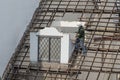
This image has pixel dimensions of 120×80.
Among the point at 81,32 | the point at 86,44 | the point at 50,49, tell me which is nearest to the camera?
the point at 50,49

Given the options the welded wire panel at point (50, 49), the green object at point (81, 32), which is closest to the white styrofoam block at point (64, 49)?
the welded wire panel at point (50, 49)

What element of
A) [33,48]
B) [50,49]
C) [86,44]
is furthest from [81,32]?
[33,48]

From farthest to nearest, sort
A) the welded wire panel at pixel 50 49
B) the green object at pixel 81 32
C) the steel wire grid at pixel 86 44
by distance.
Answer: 1. the green object at pixel 81 32
2. the welded wire panel at pixel 50 49
3. the steel wire grid at pixel 86 44

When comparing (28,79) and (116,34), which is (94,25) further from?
(28,79)

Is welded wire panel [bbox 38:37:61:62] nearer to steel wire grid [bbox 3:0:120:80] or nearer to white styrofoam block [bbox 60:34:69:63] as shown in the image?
white styrofoam block [bbox 60:34:69:63]

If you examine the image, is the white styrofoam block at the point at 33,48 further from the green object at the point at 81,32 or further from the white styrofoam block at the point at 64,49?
the green object at the point at 81,32

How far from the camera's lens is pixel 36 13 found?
1065 cm

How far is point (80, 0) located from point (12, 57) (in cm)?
245

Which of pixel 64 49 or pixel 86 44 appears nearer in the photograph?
pixel 64 49

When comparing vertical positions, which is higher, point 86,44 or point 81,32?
point 81,32

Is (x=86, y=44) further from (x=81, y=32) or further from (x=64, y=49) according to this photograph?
(x=64, y=49)

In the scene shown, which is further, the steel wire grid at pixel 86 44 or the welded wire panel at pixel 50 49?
the welded wire panel at pixel 50 49

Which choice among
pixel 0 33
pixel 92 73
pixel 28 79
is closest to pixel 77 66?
pixel 92 73

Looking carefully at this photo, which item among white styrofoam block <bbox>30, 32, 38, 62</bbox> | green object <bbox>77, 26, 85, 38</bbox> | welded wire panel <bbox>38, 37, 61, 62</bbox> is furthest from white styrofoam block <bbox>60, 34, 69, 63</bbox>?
white styrofoam block <bbox>30, 32, 38, 62</bbox>
